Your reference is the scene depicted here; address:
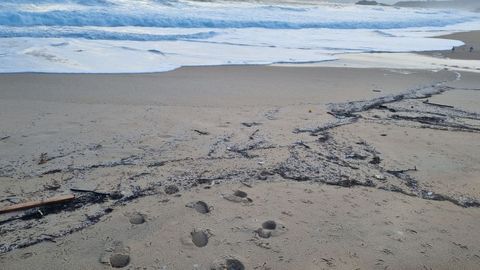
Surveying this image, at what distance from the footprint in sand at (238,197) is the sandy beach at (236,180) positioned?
0.05 ft

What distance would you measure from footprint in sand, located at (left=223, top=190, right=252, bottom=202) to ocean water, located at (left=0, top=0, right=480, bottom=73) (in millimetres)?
5013

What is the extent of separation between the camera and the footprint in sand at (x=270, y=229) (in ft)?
7.87

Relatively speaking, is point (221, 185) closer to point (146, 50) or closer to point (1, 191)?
point (1, 191)

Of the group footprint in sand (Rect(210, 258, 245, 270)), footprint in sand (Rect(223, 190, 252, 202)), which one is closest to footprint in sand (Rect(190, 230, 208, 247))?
footprint in sand (Rect(210, 258, 245, 270))

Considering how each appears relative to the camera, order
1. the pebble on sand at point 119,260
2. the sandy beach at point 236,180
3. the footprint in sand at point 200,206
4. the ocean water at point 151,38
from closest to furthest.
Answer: the pebble on sand at point 119,260 < the sandy beach at point 236,180 < the footprint in sand at point 200,206 < the ocean water at point 151,38

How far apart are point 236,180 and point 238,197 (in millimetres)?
268

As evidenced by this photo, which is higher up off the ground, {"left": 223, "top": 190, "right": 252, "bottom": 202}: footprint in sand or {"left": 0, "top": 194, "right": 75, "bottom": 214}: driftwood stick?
{"left": 0, "top": 194, "right": 75, "bottom": 214}: driftwood stick

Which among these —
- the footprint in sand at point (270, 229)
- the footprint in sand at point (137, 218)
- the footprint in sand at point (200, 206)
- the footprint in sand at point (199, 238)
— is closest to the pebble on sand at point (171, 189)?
the footprint in sand at point (200, 206)

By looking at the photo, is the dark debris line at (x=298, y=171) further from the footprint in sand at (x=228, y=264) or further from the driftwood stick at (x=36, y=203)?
the footprint in sand at (x=228, y=264)

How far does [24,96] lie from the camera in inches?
203

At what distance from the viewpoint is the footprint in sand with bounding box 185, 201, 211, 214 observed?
264cm

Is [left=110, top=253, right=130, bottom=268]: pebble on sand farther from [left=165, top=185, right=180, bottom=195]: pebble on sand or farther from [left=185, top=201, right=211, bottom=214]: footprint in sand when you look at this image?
[left=165, top=185, right=180, bottom=195]: pebble on sand

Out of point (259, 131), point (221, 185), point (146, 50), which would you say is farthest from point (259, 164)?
point (146, 50)

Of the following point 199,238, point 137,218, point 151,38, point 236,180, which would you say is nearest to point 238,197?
point 236,180
